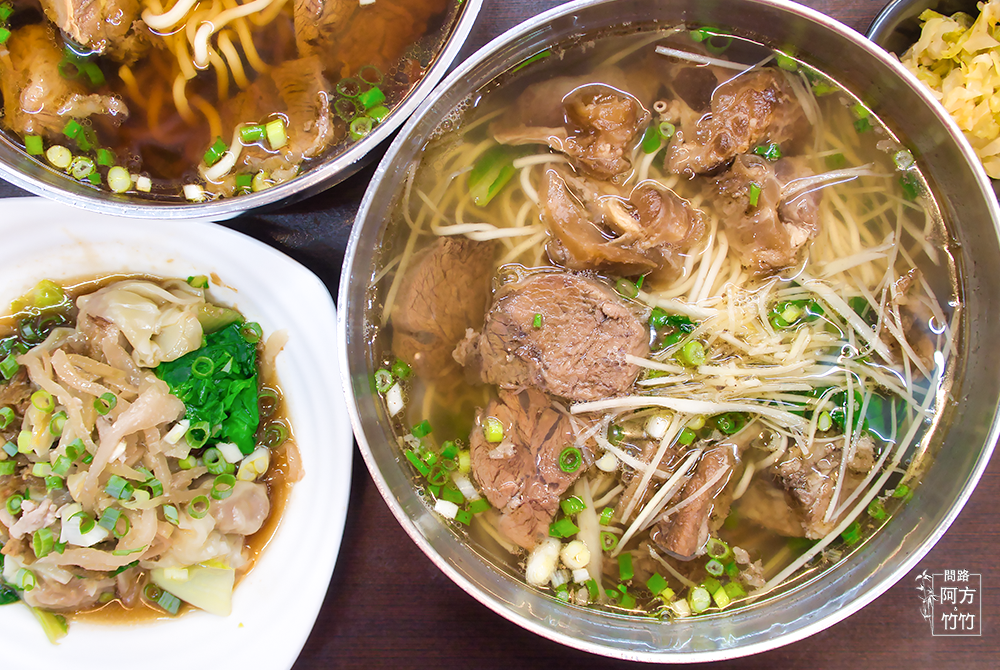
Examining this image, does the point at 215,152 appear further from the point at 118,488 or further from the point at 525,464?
the point at 525,464

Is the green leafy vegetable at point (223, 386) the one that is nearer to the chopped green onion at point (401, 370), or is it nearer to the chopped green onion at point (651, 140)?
the chopped green onion at point (401, 370)

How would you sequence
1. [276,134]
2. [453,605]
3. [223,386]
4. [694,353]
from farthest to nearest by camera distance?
[453,605], [223,386], [276,134], [694,353]

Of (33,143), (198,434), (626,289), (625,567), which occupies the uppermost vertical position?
(33,143)

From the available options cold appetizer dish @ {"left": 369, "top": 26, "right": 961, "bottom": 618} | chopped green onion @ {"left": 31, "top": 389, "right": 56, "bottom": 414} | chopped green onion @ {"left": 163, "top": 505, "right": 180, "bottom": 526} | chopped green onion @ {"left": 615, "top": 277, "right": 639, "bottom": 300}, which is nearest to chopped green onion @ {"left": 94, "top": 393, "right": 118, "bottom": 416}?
chopped green onion @ {"left": 31, "top": 389, "right": 56, "bottom": 414}

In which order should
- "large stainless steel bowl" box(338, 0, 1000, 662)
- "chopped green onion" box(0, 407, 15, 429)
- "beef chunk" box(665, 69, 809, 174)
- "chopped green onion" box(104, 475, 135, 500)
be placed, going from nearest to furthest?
1. "large stainless steel bowl" box(338, 0, 1000, 662)
2. "beef chunk" box(665, 69, 809, 174)
3. "chopped green onion" box(104, 475, 135, 500)
4. "chopped green onion" box(0, 407, 15, 429)

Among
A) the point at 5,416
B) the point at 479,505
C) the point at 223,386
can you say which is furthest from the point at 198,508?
the point at 479,505

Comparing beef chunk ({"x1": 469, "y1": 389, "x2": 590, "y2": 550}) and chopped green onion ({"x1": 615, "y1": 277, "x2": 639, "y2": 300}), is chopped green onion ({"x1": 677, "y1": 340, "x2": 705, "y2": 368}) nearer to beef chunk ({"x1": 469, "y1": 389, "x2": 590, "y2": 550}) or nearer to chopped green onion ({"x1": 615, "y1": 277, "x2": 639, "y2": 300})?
chopped green onion ({"x1": 615, "y1": 277, "x2": 639, "y2": 300})

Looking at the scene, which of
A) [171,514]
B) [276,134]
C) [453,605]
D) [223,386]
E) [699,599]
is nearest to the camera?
[699,599]
